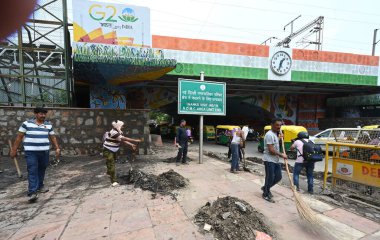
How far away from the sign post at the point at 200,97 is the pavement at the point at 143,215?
3.06 metres

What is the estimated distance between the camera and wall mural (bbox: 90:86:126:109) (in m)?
15.0

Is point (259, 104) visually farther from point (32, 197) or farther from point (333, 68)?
point (32, 197)

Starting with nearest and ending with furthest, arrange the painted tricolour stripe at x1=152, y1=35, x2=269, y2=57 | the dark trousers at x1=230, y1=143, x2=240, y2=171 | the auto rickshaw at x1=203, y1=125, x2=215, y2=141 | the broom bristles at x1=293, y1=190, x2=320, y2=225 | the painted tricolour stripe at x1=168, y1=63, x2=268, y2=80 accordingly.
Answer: the broom bristles at x1=293, y1=190, x2=320, y2=225 → the dark trousers at x1=230, y1=143, x2=240, y2=171 → the painted tricolour stripe at x1=152, y1=35, x2=269, y2=57 → the painted tricolour stripe at x1=168, y1=63, x2=268, y2=80 → the auto rickshaw at x1=203, y1=125, x2=215, y2=141

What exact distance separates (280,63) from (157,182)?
15878 millimetres

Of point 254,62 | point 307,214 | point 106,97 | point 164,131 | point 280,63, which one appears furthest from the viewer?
point 164,131

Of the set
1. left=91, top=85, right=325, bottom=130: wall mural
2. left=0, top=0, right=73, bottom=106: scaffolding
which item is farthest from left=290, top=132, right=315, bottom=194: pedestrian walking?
left=91, top=85, right=325, bottom=130: wall mural

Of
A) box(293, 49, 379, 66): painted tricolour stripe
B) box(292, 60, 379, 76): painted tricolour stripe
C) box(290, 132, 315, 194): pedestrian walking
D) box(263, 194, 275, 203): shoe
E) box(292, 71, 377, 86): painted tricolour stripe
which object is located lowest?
box(263, 194, 275, 203): shoe

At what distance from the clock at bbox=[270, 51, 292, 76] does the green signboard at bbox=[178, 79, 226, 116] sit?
36.6 ft

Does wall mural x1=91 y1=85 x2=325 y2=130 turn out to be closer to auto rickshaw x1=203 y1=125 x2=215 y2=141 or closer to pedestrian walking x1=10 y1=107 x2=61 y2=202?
auto rickshaw x1=203 y1=125 x2=215 y2=141

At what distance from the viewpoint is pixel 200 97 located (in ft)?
25.0

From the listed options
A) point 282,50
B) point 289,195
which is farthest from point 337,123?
point 289,195

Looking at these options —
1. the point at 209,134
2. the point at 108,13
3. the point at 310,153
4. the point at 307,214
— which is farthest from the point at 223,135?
the point at 307,214

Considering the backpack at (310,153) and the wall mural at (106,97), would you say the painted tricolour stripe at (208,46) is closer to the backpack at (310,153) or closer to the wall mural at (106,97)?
the wall mural at (106,97)

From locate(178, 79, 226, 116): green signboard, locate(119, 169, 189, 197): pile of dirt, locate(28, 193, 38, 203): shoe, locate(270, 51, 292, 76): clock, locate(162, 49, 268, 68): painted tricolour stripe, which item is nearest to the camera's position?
locate(28, 193, 38, 203): shoe
